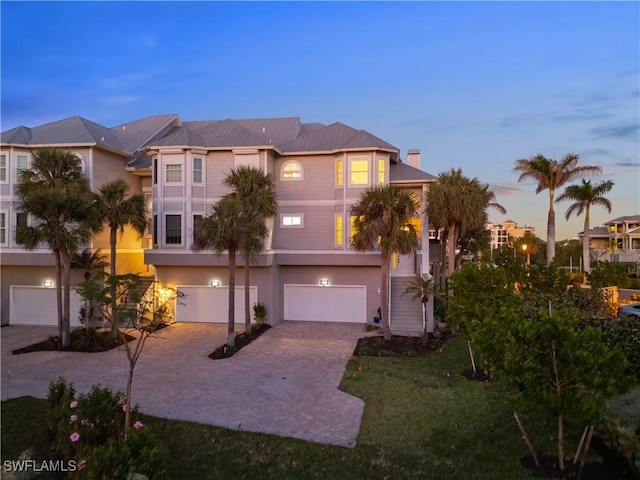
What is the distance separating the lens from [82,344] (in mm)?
16078

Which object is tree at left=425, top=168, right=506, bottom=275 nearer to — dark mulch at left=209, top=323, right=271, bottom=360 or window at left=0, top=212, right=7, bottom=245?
dark mulch at left=209, top=323, right=271, bottom=360

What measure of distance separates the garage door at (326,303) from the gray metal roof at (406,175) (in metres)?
5.78

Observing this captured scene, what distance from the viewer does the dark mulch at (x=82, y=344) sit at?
15.8m

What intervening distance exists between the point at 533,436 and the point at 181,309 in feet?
56.3

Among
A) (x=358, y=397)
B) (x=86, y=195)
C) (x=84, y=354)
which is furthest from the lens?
(x=86, y=195)

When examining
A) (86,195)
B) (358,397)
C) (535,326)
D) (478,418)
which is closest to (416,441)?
(478,418)

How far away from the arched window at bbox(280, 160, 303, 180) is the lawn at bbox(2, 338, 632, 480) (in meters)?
12.8

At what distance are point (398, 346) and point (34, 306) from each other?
1811 cm

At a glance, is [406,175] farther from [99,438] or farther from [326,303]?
[99,438]

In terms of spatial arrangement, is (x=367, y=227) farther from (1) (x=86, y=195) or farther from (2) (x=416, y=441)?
(1) (x=86, y=195)

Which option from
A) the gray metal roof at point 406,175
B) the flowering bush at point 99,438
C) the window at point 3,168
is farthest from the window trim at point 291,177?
the flowering bush at point 99,438

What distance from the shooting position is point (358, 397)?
35.1 ft

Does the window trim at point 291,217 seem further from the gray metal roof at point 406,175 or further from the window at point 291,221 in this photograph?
the gray metal roof at point 406,175

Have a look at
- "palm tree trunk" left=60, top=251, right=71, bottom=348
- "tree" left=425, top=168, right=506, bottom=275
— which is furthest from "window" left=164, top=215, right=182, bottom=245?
"tree" left=425, top=168, right=506, bottom=275
